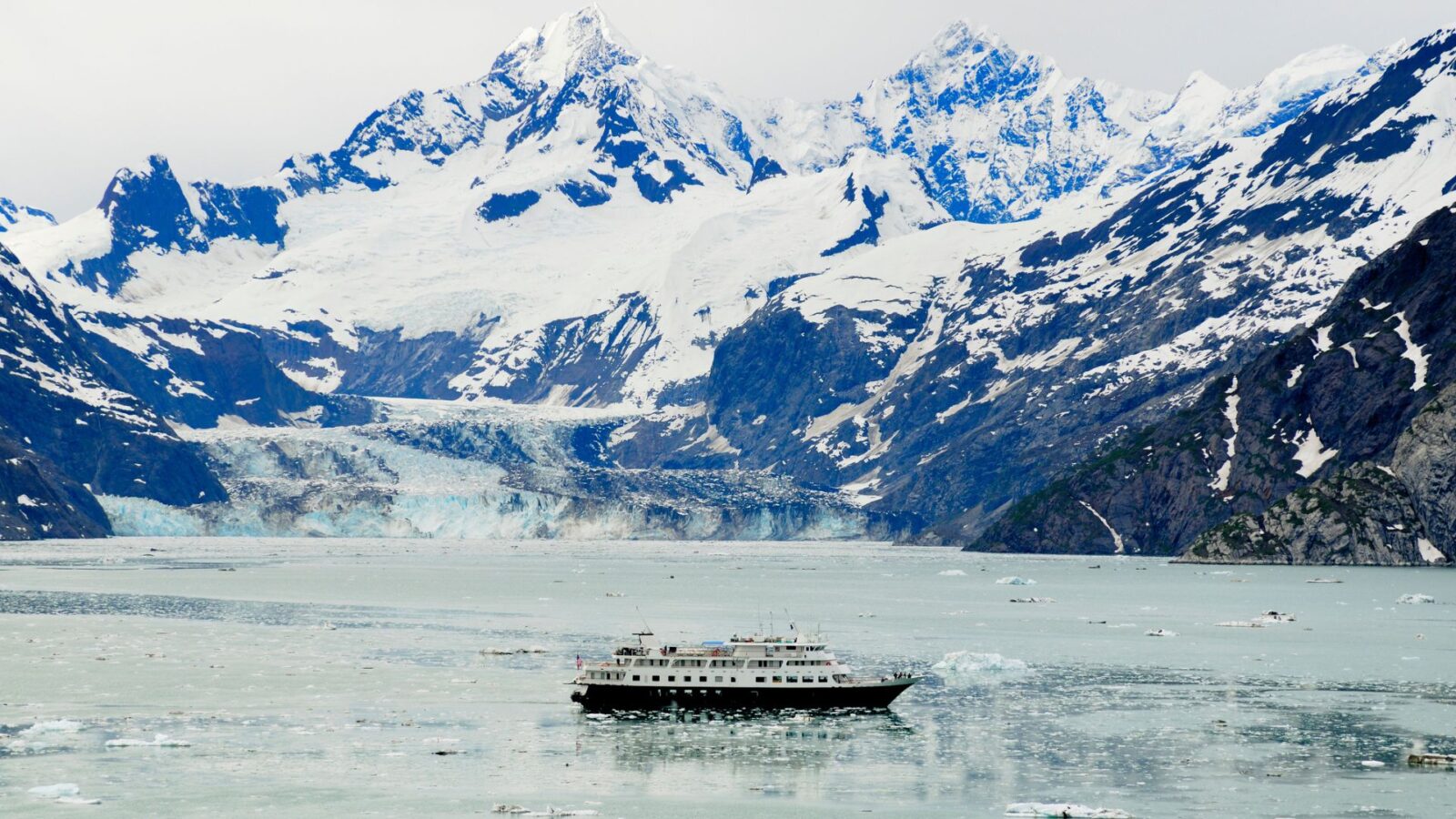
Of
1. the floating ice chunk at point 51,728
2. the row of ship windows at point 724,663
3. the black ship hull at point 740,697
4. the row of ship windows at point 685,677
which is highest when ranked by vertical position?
the row of ship windows at point 724,663

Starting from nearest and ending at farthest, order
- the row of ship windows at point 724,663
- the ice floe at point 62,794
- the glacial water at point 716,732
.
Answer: the ice floe at point 62,794 < the glacial water at point 716,732 < the row of ship windows at point 724,663

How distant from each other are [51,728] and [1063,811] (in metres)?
55.7

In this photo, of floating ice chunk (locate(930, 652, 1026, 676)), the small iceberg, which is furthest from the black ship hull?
the small iceberg

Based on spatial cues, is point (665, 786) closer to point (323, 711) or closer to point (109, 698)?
point (323, 711)

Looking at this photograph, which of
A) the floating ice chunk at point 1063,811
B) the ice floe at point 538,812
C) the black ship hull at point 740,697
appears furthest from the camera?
the black ship hull at point 740,697

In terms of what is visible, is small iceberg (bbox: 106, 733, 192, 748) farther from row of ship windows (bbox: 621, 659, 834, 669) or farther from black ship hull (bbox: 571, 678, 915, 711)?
row of ship windows (bbox: 621, 659, 834, 669)

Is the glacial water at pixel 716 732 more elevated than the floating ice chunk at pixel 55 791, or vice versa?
the glacial water at pixel 716 732

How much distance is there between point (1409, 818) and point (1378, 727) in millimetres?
28195

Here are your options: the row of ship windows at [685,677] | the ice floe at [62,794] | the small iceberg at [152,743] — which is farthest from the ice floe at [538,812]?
the row of ship windows at [685,677]

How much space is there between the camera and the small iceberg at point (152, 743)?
109 metres

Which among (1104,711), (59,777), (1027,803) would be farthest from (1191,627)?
(59,777)

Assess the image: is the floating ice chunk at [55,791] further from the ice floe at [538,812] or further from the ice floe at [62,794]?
the ice floe at [538,812]

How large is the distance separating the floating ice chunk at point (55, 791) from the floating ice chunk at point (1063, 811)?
4292 cm

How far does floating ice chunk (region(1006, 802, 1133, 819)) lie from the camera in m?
91.1
